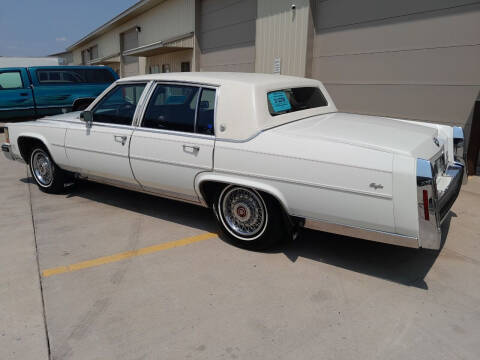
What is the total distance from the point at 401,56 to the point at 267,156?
5.67 metres

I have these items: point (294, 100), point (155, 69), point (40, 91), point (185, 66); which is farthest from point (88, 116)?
point (155, 69)

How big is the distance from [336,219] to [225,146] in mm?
1175

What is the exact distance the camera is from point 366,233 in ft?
10.3

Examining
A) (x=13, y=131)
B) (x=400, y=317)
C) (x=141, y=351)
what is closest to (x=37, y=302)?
(x=141, y=351)

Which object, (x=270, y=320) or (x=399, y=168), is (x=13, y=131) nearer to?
(x=270, y=320)

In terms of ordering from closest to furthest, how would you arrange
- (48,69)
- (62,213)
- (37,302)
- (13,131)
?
(37,302)
(62,213)
(13,131)
(48,69)

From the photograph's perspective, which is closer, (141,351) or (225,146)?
(141,351)

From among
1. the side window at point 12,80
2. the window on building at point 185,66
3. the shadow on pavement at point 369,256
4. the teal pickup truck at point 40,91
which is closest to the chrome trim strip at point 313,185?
the shadow on pavement at point 369,256

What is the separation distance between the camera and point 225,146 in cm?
364

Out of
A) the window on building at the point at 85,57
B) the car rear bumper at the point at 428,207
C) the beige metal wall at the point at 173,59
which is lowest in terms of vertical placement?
the car rear bumper at the point at 428,207

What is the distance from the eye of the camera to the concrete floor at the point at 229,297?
2.53 meters

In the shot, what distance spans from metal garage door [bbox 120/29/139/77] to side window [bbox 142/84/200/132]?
1979 centimetres

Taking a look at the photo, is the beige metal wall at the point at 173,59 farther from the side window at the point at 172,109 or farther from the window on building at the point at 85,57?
the window on building at the point at 85,57

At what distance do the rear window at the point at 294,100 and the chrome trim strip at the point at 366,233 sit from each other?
115 cm
